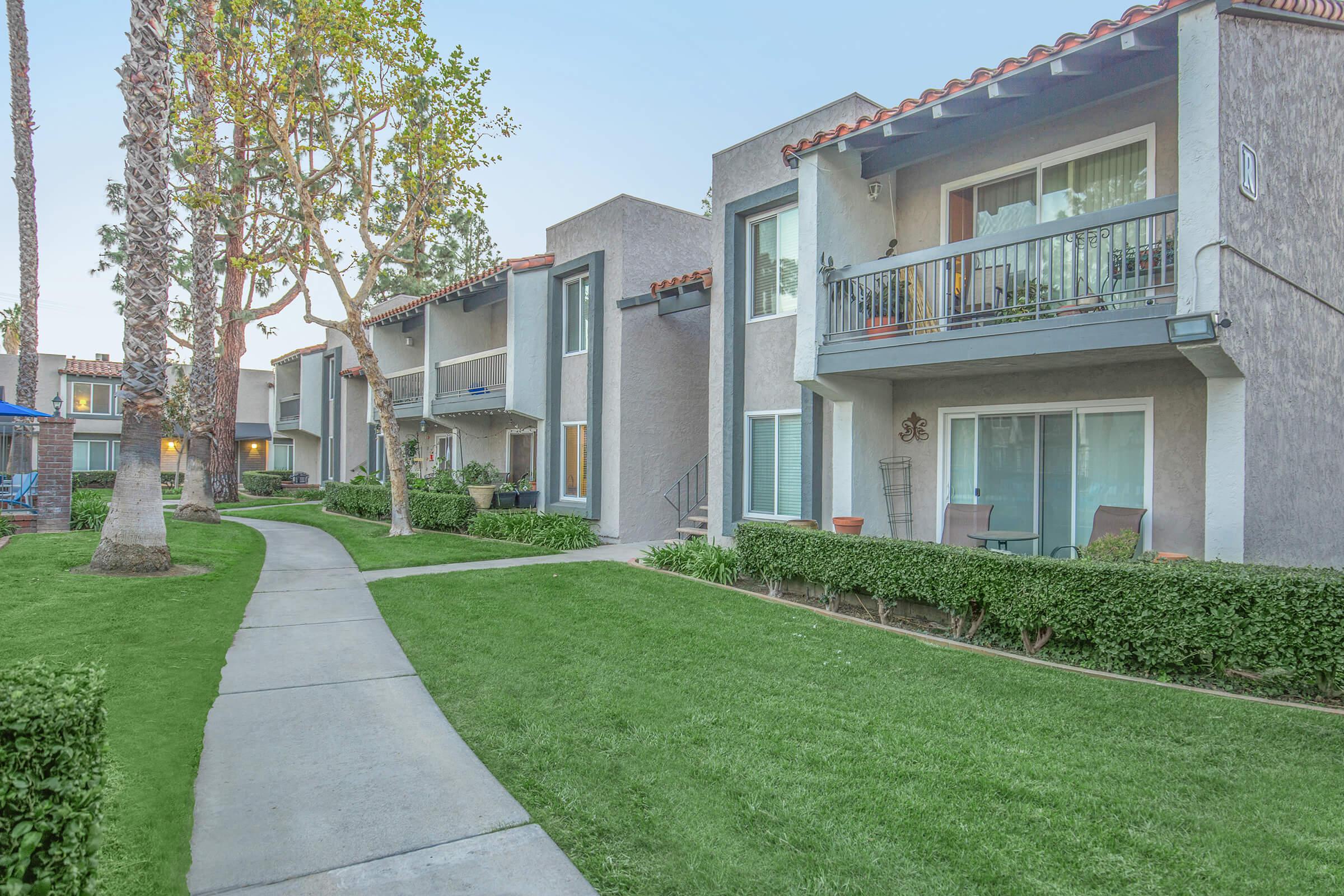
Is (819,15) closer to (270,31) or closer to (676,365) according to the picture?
(676,365)

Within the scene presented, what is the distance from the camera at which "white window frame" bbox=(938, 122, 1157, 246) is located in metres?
8.50

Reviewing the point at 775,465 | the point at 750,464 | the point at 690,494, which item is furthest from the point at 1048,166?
the point at 690,494

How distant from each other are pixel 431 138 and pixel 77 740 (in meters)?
14.4

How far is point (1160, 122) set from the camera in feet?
27.7

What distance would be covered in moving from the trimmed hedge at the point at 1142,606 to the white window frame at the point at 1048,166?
4.43 meters

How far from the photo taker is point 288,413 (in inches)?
1294

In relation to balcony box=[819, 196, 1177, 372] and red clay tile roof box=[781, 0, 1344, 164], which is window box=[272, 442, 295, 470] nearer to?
balcony box=[819, 196, 1177, 372]

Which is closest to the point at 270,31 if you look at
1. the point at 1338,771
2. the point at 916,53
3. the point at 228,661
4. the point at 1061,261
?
the point at 228,661

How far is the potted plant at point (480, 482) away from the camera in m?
16.9

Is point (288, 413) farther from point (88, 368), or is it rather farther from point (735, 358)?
point (735, 358)

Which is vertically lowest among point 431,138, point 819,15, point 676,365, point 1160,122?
point 676,365

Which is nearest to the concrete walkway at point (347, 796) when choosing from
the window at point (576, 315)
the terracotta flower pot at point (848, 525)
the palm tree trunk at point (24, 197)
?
the terracotta flower pot at point (848, 525)

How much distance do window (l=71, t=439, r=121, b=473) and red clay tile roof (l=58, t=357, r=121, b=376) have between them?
11.1ft

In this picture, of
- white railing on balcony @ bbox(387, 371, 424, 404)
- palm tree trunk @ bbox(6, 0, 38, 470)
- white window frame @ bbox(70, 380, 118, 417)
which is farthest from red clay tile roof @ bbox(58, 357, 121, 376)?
white railing on balcony @ bbox(387, 371, 424, 404)
